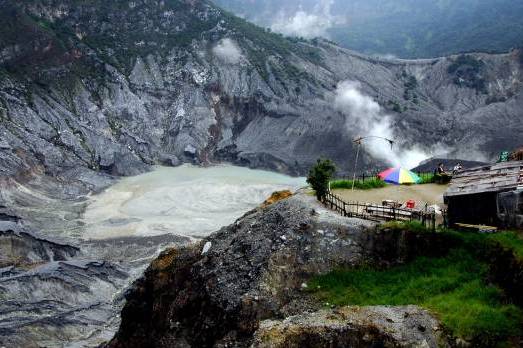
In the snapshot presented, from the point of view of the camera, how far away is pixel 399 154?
90.4 m

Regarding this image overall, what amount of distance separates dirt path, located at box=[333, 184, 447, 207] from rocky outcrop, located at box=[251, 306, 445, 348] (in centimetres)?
953

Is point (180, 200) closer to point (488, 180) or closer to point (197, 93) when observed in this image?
point (197, 93)

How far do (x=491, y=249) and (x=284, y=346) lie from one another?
705 cm

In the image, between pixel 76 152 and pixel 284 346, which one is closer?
pixel 284 346

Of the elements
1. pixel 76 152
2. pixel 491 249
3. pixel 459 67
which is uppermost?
pixel 459 67

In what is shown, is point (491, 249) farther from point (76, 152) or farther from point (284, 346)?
point (76, 152)

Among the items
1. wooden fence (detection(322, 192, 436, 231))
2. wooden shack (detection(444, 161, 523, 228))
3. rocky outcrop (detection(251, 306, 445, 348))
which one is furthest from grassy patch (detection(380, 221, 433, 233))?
rocky outcrop (detection(251, 306, 445, 348))

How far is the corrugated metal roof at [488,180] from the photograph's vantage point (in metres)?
19.1

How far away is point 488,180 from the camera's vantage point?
20266mm

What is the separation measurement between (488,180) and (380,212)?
4.11m

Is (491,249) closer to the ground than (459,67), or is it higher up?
closer to the ground

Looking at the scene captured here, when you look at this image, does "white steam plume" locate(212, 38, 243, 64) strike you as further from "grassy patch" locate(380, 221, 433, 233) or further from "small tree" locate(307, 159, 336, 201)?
"grassy patch" locate(380, 221, 433, 233)

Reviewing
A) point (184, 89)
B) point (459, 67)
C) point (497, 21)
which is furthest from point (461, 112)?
point (497, 21)

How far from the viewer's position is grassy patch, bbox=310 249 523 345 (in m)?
15.0
